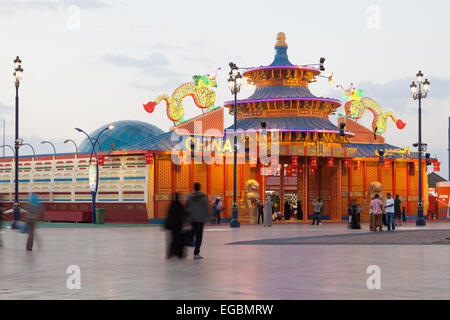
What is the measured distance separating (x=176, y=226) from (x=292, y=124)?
3525cm

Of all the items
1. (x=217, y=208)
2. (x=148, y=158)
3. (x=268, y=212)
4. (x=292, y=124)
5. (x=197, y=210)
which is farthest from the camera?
(x=292, y=124)

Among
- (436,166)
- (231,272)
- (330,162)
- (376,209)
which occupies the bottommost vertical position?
(231,272)

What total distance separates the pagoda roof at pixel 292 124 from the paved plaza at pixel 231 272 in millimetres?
27540

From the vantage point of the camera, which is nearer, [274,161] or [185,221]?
[185,221]

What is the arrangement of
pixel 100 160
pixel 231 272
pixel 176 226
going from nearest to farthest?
pixel 231 272, pixel 176 226, pixel 100 160

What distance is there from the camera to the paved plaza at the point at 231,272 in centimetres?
1205

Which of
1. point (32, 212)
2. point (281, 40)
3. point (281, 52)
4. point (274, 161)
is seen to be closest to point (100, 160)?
point (274, 161)

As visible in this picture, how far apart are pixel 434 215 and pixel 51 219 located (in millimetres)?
31978

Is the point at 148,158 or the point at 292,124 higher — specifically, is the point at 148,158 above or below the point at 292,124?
below

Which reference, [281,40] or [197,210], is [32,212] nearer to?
[197,210]

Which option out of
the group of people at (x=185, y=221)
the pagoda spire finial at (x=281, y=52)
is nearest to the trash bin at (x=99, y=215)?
the pagoda spire finial at (x=281, y=52)

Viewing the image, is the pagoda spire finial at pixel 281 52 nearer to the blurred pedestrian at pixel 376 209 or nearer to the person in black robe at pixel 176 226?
the blurred pedestrian at pixel 376 209

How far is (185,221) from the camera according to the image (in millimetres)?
18672
